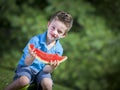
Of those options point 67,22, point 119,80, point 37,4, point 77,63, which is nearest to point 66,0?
point 37,4

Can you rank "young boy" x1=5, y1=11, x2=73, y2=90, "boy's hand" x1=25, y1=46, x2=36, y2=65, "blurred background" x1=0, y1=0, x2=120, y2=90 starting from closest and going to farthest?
"boy's hand" x1=25, y1=46, x2=36, y2=65, "young boy" x1=5, y1=11, x2=73, y2=90, "blurred background" x1=0, y1=0, x2=120, y2=90

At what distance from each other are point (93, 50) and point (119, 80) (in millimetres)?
735

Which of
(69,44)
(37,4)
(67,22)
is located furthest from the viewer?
(37,4)

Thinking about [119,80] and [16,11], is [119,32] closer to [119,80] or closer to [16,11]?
[119,80]

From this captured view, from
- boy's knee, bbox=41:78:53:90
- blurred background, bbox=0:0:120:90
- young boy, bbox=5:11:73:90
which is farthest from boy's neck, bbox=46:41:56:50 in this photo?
blurred background, bbox=0:0:120:90

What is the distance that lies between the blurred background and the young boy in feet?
9.11

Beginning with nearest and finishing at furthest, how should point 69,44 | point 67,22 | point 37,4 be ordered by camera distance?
1. point 67,22
2. point 69,44
3. point 37,4

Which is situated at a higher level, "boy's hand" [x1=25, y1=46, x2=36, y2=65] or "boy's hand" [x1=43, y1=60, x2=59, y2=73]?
"boy's hand" [x1=25, y1=46, x2=36, y2=65]

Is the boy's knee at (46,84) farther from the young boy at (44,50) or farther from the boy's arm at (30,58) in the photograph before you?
the boy's arm at (30,58)

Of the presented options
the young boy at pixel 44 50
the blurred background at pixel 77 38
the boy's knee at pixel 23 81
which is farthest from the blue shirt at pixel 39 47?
the blurred background at pixel 77 38

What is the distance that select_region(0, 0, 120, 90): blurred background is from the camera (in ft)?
17.6

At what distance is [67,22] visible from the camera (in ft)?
7.71

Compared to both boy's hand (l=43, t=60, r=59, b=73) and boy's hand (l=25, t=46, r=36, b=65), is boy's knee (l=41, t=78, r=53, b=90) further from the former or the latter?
boy's hand (l=25, t=46, r=36, b=65)

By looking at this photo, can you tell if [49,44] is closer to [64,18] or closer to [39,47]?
[39,47]
